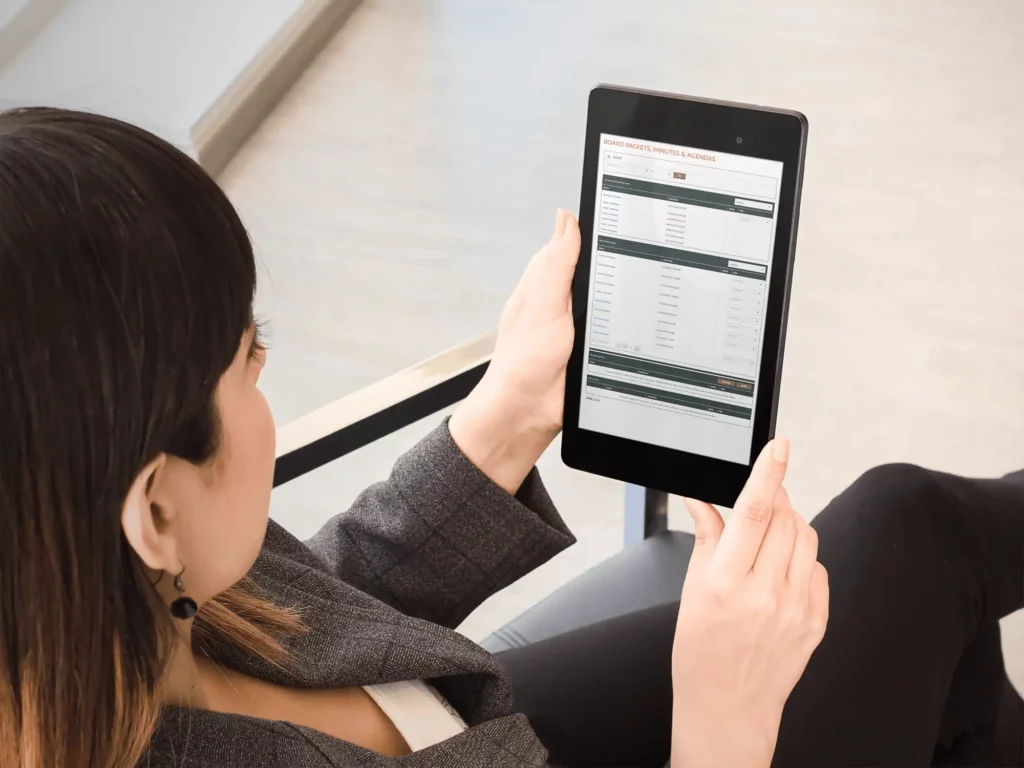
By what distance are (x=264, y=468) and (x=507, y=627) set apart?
48 centimetres

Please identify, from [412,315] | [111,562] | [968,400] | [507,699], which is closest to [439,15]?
[412,315]

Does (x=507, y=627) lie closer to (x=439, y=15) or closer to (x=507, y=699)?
(x=507, y=699)

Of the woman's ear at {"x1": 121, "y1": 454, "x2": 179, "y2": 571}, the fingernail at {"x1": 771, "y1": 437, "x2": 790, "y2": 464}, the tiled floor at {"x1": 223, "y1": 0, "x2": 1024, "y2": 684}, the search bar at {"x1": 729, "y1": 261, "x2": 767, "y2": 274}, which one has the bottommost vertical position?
the tiled floor at {"x1": 223, "y1": 0, "x2": 1024, "y2": 684}

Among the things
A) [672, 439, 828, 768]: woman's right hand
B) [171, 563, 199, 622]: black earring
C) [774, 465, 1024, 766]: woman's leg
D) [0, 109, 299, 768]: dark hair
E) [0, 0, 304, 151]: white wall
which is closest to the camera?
[0, 109, 299, 768]: dark hair

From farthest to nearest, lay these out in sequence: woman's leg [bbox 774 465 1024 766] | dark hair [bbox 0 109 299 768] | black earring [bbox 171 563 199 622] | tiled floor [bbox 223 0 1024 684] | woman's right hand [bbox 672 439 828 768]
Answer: tiled floor [bbox 223 0 1024 684] < woman's leg [bbox 774 465 1024 766] < woman's right hand [bbox 672 439 828 768] < black earring [bbox 171 563 199 622] < dark hair [bbox 0 109 299 768]

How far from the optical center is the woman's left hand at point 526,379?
0.75m

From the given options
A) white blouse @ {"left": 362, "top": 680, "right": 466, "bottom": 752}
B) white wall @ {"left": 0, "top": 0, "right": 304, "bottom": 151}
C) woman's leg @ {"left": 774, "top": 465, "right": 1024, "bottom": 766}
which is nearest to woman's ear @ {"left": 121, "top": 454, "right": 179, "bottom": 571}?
white blouse @ {"left": 362, "top": 680, "right": 466, "bottom": 752}

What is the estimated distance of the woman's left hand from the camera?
0.75 metres

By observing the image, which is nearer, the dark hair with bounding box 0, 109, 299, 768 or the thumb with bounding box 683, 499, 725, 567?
the dark hair with bounding box 0, 109, 299, 768

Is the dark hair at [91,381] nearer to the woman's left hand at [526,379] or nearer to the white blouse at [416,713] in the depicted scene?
the white blouse at [416,713]

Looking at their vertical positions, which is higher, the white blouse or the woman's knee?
the woman's knee

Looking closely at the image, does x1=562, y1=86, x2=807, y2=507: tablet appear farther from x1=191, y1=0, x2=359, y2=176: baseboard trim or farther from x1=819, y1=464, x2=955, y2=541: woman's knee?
x1=191, y1=0, x2=359, y2=176: baseboard trim

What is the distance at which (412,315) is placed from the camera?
5.94 ft

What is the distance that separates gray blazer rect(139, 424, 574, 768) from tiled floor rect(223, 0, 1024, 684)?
604mm
